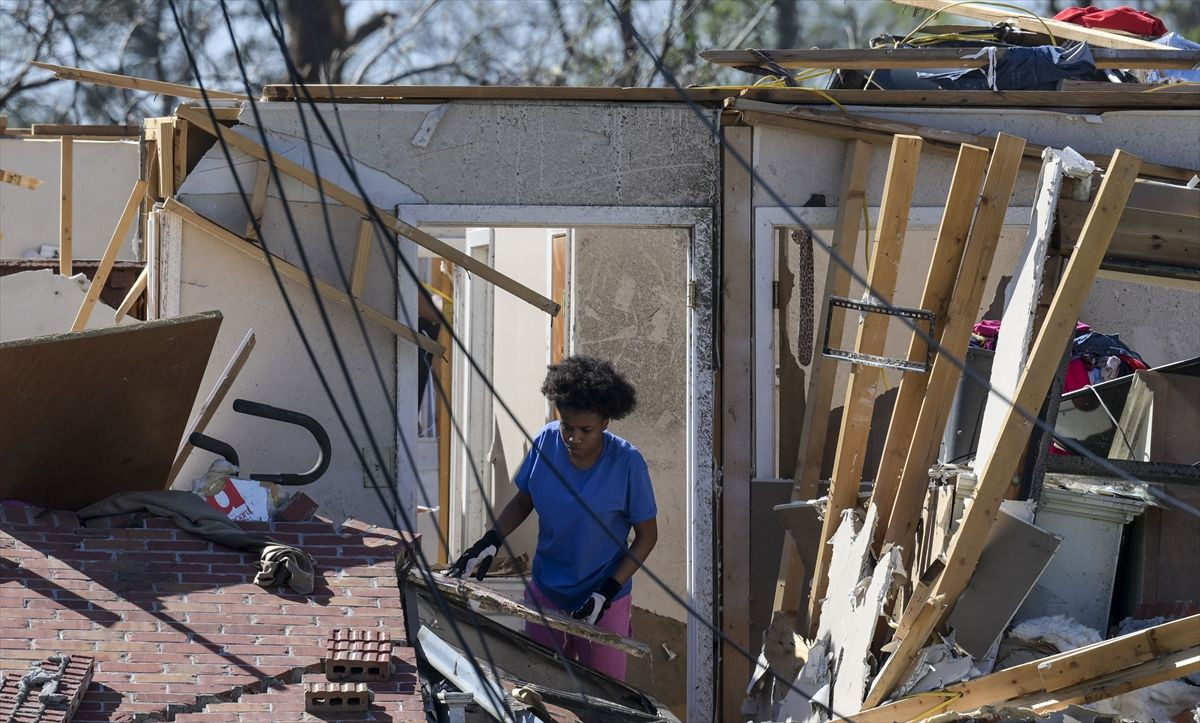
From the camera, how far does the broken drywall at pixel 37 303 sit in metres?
9.02

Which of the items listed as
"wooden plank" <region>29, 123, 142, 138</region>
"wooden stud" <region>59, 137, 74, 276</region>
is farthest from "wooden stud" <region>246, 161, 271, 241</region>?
"wooden plank" <region>29, 123, 142, 138</region>

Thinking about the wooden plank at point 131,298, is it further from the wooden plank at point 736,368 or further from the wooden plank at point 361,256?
the wooden plank at point 736,368

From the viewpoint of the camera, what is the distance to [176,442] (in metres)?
6.41

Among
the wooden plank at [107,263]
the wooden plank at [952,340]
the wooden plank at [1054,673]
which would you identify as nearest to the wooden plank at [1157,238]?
the wooden plank at [952,340]

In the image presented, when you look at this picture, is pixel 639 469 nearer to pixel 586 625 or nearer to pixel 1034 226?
pixel 586 625

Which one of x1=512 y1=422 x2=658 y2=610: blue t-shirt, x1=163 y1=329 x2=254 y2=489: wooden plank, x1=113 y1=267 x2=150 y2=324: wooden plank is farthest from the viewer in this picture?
x1=113 y1=267 x2=150 y2=324: wooden plank

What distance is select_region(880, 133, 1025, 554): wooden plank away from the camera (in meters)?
5.70

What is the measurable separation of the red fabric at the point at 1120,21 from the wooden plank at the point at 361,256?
4.34 metres

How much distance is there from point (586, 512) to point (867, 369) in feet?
4.35

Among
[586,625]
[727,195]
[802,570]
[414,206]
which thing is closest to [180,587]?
[586,625]

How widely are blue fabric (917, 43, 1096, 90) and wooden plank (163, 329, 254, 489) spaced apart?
384 centimetres

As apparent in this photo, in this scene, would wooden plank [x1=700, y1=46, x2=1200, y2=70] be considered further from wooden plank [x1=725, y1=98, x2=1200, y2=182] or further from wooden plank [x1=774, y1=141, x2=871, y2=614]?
wooden plank [x1=774, y1=141, x2=871, y2=614]

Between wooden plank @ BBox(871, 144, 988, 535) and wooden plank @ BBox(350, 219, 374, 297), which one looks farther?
wooden plank @ BBox(350, 219, 374, 297)

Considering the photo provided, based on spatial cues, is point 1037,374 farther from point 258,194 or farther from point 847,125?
point 258,194
